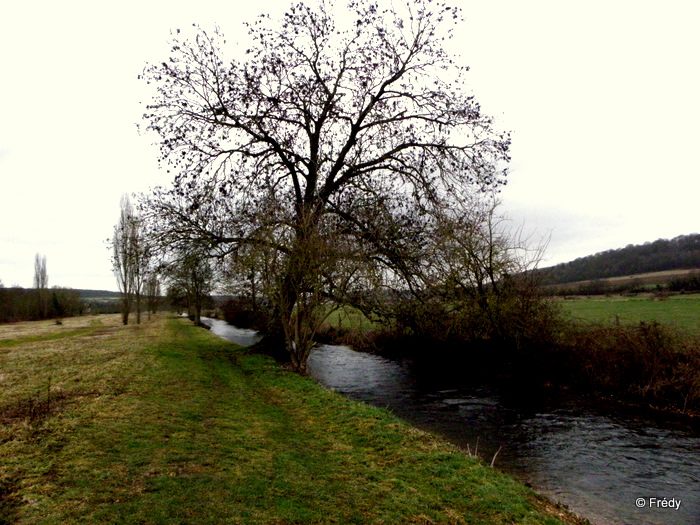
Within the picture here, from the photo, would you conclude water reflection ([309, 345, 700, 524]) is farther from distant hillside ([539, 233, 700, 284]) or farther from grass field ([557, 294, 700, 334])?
distant hillside ([539, 233, 700, 284])

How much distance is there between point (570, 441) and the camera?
10.1 meters

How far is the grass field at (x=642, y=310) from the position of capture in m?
21.9

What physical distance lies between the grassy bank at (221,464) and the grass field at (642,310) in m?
13.9

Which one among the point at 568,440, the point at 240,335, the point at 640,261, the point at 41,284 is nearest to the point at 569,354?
the point at 568,440

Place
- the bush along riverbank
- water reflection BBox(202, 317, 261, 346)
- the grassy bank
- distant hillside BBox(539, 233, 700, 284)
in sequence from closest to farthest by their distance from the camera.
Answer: the grassy bank
the bush along riverbank
water reflection BBox(202, 317, 261, 346)
distant hillside BBox(539, 233, 700, 284)

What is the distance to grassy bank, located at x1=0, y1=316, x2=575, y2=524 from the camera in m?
4.60

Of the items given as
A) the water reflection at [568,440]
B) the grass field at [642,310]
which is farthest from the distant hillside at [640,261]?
the water reflection at [568,440]

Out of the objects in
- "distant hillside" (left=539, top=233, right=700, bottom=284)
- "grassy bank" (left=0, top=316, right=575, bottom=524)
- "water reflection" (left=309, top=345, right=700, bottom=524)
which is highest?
"distant hillside" (left=539, top=233, right=700, bottom=284)

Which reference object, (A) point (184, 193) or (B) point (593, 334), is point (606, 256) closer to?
(B) point (593, 334)

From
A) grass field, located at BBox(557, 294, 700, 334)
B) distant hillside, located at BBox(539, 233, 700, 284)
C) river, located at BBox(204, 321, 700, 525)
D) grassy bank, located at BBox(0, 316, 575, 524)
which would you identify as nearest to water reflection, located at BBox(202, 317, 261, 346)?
river, located at BBox(204, 321, 700, 525)

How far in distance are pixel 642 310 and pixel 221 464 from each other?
3016 cm

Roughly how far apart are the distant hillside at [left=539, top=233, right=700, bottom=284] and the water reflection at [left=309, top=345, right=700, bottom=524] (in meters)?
28.7

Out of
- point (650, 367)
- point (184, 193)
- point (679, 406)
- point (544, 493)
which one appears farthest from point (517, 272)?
point (184, 193)

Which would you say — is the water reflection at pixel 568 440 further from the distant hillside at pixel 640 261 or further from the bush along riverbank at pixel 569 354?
the distant hillside at pixel 640 261
